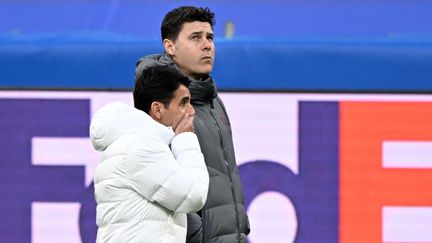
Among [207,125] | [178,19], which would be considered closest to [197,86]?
[207,125]

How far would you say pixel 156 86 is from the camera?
9.12ft

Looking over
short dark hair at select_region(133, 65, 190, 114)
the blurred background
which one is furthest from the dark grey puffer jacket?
the blurred background

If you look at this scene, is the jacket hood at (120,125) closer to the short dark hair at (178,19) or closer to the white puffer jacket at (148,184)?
the white puffer jacket at (148,184)

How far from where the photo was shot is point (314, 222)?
4695 millimetres

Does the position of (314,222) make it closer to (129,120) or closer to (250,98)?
(250,98)

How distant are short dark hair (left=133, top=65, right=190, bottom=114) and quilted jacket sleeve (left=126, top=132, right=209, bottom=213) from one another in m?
0.13

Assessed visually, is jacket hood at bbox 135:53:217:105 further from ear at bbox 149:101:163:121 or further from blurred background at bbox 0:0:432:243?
blurred background at bbox 0:0:432:243

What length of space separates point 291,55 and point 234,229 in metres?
1.65

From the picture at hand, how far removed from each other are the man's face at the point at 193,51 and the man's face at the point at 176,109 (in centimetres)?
39

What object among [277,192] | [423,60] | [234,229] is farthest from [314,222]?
[234,229]

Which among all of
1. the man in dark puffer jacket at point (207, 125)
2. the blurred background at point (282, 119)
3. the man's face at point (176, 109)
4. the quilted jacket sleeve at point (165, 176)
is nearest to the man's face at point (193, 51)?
the man in dark puffer jacket at point (207, 125)

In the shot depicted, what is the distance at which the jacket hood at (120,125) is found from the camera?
2.75 meters

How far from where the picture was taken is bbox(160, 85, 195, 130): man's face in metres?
2.80

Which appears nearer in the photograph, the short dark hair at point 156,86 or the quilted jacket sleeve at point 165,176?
the quilted jacket sleeve at point 165,176
